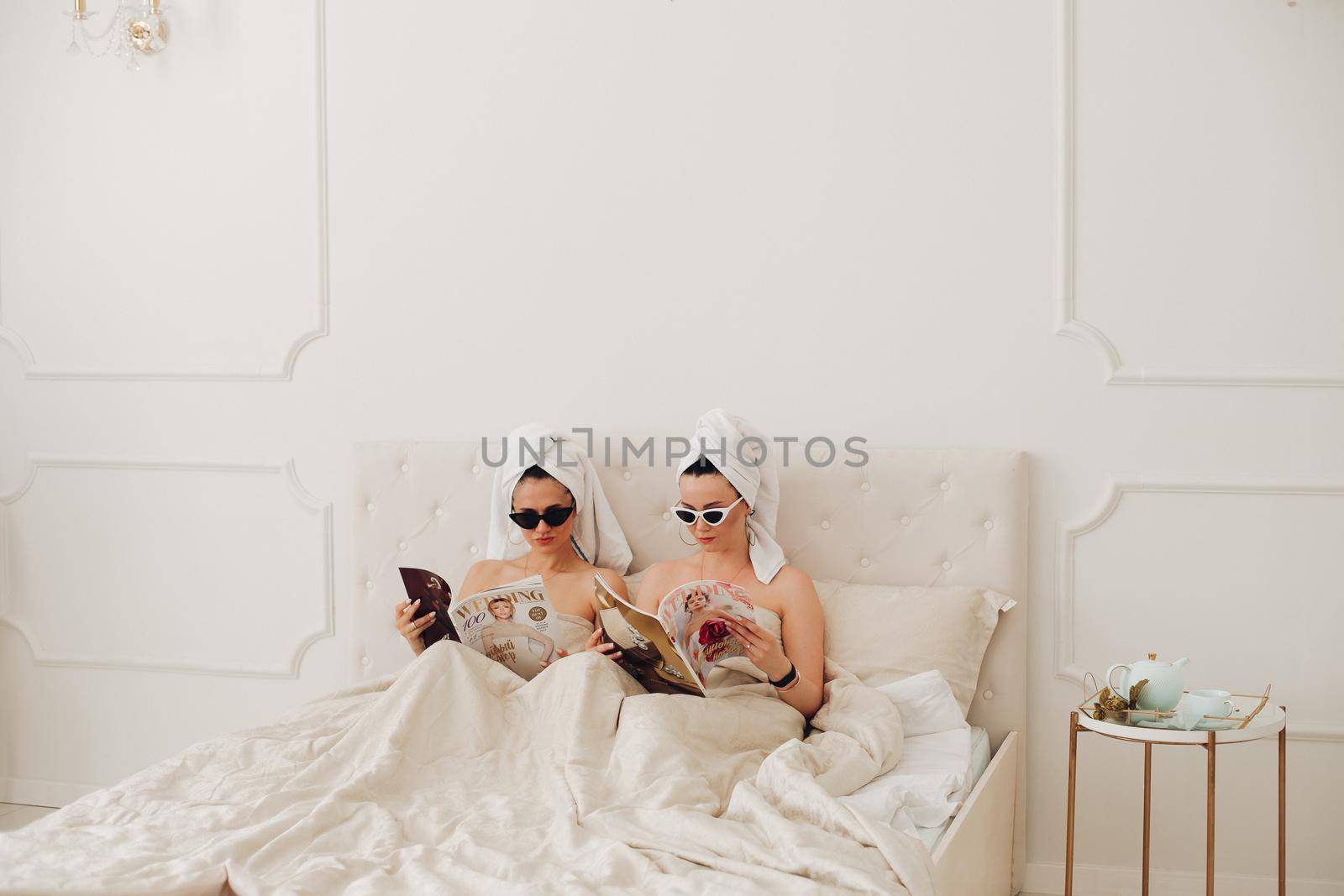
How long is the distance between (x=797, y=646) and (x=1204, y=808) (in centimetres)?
108

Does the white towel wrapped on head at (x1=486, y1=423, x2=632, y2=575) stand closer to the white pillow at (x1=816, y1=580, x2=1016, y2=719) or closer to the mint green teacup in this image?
the white pillow at (x1=816, y1=580, x2=1016, y2=719)

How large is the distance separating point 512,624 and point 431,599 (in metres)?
0.21

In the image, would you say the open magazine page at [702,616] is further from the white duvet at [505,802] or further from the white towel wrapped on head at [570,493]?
the white towel wrapped on head at [570,493]

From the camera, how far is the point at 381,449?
2.95 metres

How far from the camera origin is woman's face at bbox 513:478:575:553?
101 inches

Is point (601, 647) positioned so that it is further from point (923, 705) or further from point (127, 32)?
point (127, 32)

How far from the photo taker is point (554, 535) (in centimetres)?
259

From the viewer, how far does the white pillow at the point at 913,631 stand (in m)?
2.39

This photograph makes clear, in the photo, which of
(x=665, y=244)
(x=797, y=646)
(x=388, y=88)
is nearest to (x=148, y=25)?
(x=388, y=88)

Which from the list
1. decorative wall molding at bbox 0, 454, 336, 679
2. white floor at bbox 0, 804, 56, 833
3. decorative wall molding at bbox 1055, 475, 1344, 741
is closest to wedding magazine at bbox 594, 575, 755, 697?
decorative wall molding at bbox 1055, 475, 1344, 741

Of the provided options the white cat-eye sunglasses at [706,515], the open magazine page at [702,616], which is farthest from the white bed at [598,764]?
the white cat-eye sunglasses at [706,515]

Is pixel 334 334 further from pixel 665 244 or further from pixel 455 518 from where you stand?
pixel 665 244

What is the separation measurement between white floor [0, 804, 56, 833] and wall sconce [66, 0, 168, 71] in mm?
2266

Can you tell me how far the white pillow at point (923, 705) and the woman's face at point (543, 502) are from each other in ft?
2.77
